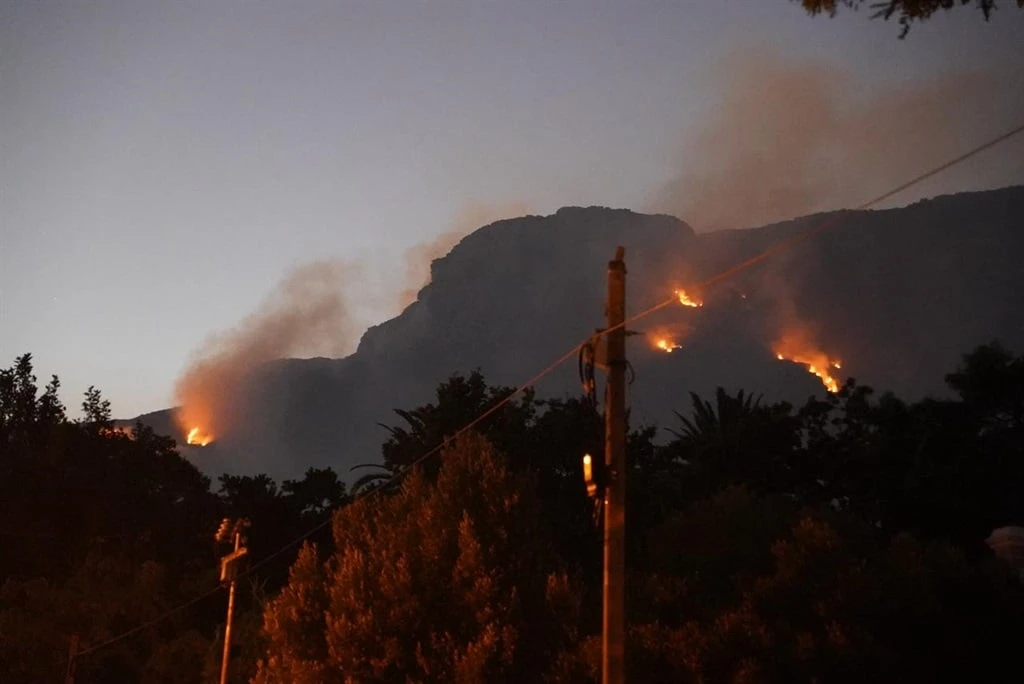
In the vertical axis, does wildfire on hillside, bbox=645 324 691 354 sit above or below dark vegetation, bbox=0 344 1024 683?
above

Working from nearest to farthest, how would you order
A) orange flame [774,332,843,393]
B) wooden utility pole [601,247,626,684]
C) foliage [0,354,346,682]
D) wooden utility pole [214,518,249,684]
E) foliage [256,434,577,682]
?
wooden utility pole [601,247,626,684] < foliage [256,434,577,682] < wooden utility pole [214,518,249,684] < foliage [0,354,346,682] < orange flame [774,332,843,393]

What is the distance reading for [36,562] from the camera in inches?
1781

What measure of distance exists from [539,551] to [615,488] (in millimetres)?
7270

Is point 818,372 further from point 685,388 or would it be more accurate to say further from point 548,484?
point 548,484

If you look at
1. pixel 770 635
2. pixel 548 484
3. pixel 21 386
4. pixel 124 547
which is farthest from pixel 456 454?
pixel 21 386

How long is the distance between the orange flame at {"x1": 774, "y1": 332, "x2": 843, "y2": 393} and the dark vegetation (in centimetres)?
14117

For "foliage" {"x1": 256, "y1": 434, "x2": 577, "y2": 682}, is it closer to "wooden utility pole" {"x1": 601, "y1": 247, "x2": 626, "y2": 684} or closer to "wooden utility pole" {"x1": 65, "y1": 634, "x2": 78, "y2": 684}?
"wooden utility pole" {"x1": 601, "y1": 247, "x2": 626, "y2": 684}

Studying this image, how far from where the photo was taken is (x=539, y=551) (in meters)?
18.7

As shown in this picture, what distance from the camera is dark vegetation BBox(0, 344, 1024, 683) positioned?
1659cm

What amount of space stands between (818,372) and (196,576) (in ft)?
519

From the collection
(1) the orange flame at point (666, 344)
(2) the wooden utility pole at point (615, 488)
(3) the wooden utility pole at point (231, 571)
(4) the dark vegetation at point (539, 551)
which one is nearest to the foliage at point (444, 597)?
(4) the dark vegetation at point (539, 551)

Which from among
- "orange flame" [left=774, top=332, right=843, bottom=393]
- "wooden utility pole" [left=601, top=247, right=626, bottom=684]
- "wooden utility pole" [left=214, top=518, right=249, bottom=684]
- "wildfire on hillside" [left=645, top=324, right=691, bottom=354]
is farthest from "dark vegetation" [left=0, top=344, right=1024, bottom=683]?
"wildfire on hillside" [left=645, top=324, right=691, bottom=354]

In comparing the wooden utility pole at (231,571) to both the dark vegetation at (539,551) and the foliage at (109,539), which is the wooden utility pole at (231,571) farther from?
the foliage at (109,539)

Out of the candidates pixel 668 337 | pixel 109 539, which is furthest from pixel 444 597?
pixel 668 337
